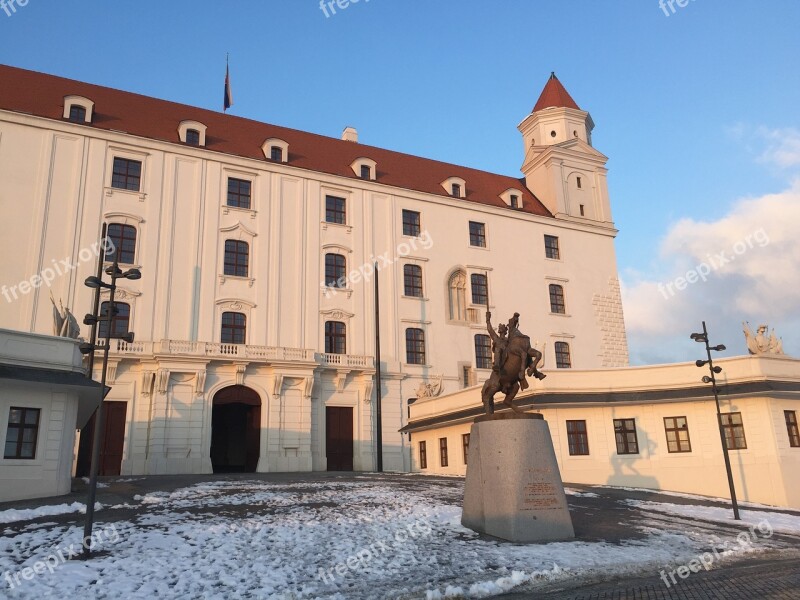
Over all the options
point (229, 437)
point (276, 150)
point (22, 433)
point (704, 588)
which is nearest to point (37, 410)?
point (22, 433)

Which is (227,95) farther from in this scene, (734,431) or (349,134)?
(734,431)

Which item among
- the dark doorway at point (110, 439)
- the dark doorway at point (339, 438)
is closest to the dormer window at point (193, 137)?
the dark doorway at point (110, 439)

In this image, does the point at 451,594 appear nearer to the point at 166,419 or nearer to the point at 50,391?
the point at 50,391

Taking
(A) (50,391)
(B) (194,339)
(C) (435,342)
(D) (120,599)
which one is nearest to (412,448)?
(C) (435,342)

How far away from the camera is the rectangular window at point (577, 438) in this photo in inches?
1099

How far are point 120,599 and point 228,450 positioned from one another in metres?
32.0

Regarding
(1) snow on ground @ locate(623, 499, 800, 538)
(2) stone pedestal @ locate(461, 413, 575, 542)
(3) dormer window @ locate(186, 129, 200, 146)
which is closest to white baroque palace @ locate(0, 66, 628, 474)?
(3) dormer window @ locate(186, 129, 200, 146)

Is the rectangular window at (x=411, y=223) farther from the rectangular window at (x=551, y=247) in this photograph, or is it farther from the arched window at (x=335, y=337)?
the rectangular window at (x=551, y=247)

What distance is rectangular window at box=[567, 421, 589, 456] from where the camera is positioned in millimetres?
27906

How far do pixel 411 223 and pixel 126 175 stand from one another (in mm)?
17946

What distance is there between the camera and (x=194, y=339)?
35125mm

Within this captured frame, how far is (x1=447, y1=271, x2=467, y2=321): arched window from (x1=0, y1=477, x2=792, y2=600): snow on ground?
27.4 metres

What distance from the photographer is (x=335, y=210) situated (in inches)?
1646

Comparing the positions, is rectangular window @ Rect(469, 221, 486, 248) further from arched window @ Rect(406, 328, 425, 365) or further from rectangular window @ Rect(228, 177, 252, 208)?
rectangular window @ Rect(228, 177, 252, 208)
